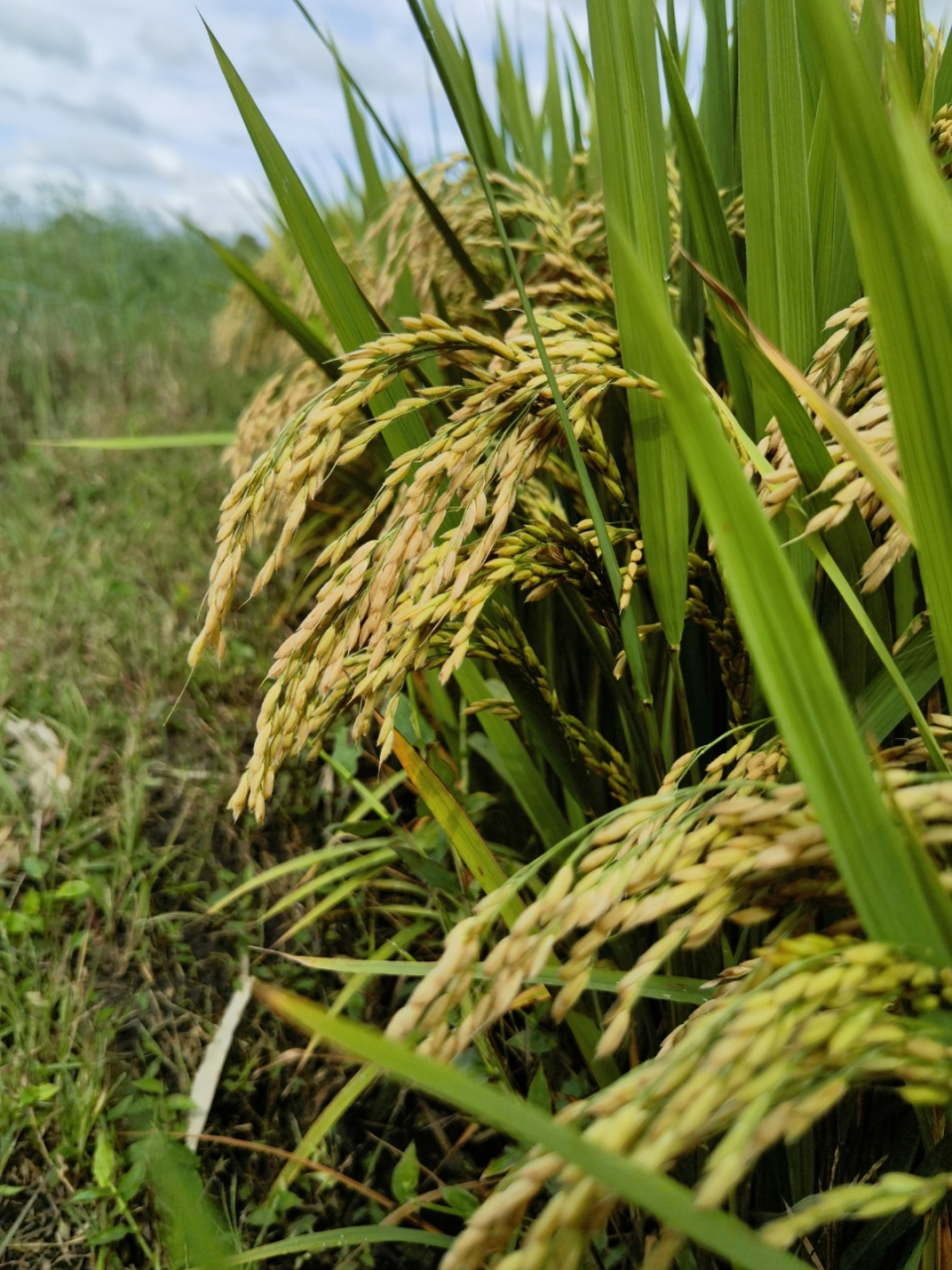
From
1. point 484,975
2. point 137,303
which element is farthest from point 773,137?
point 137,303

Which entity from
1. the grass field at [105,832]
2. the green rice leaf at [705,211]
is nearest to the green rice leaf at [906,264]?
the green rice leaf at [705,211]

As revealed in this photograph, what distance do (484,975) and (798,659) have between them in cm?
28

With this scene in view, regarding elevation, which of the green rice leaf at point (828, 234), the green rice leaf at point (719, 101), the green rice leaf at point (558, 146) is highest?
the green rice leaf at point (558, 146)

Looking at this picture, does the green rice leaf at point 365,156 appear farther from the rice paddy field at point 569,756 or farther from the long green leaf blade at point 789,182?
the long green leaf blade at point 789,182

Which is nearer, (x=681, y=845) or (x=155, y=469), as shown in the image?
(x=681, y=845)

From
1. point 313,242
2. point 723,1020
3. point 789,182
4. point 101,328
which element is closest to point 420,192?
point 313,242

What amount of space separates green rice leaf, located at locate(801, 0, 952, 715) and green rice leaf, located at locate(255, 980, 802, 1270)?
1.45 ft

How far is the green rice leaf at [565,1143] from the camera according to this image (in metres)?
0.39

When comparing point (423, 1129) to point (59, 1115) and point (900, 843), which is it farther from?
point (900, 843)

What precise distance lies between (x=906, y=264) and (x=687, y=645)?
535 millimetres

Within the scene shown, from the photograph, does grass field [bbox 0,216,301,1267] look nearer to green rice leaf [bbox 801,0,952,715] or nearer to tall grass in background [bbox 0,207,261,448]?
tall grass in background [bbox 0,207,261,448]

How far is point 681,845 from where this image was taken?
59cm

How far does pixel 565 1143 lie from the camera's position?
1.27 feet

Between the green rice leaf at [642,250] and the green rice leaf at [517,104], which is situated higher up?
the green rice leaf at [517,104]
